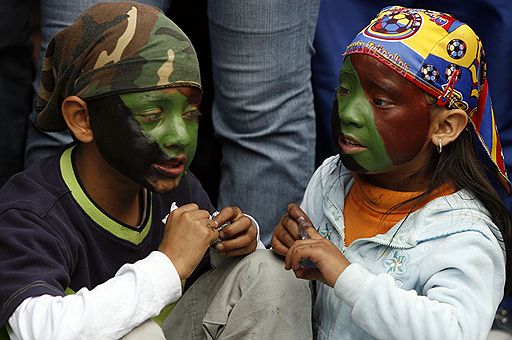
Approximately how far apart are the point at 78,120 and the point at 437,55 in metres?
0.92

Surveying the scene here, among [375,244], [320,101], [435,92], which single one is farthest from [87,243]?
[320,101]

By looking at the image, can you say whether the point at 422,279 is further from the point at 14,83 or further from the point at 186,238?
the point at 14,83

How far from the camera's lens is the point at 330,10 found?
3.52 meters

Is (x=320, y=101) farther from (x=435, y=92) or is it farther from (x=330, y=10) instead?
(x=435, y=92)

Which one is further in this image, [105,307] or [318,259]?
[318,259]

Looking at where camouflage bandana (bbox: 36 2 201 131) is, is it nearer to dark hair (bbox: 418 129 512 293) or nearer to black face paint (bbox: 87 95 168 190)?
black face paint (bbox: 87 95 168 190)

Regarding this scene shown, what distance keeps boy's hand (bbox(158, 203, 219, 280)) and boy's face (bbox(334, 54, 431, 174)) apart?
1.37 ft

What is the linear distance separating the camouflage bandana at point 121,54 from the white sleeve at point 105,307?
0.44 m

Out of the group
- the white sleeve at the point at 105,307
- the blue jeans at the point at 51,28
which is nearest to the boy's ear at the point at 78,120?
the white sleeve at the point at 105,307

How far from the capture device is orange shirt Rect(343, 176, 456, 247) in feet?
8.89

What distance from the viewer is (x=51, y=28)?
122 inches

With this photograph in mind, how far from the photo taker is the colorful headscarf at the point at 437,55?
2602 millimetres

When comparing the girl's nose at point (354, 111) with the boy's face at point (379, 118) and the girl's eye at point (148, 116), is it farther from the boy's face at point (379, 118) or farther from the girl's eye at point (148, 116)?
the girl's eye at point (148, 116)

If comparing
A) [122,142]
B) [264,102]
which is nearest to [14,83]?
[264,102]
